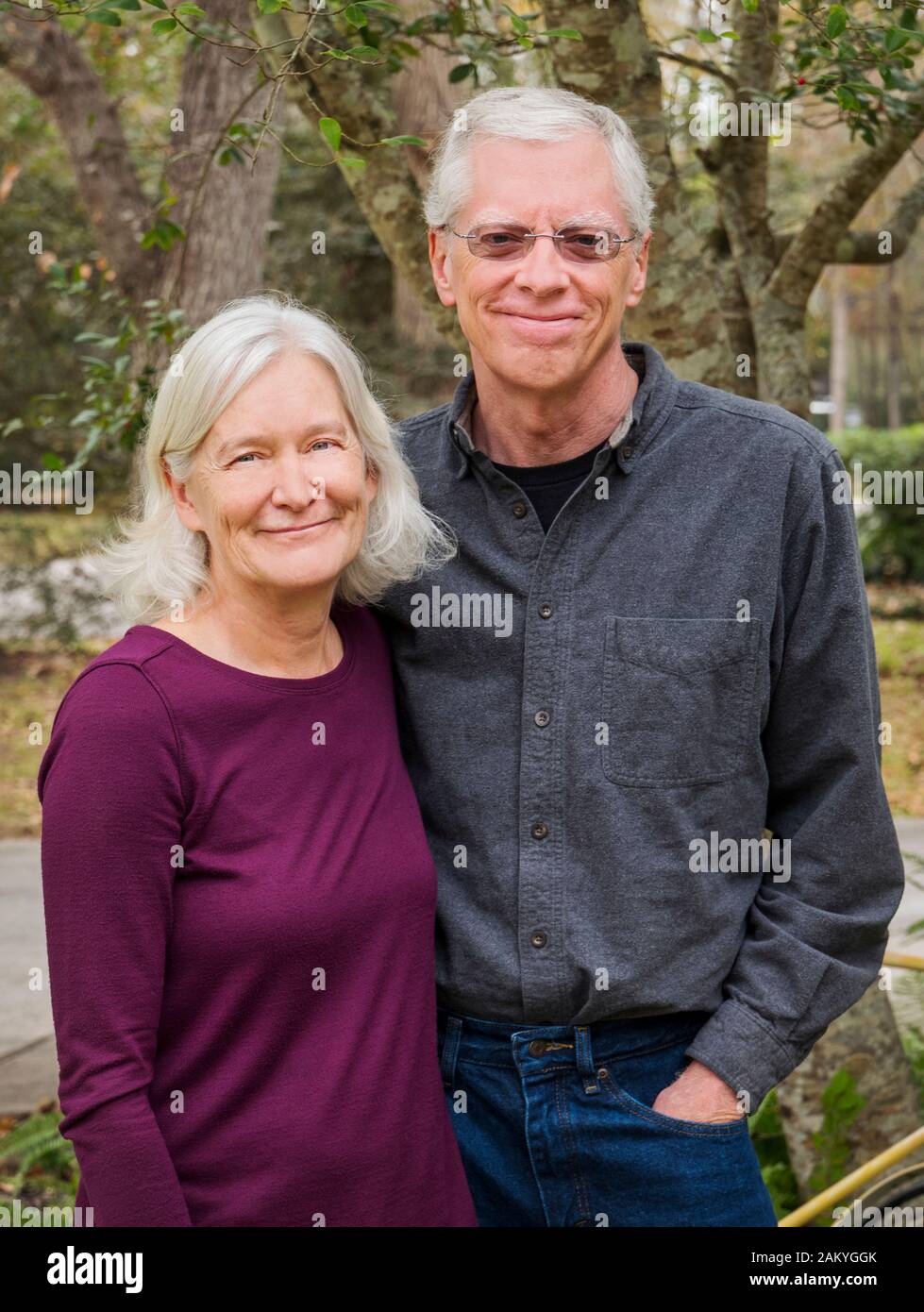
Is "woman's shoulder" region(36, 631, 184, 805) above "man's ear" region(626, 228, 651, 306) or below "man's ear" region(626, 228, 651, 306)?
below

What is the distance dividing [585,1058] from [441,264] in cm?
134

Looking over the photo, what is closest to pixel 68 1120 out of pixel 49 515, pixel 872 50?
pixel 872 50

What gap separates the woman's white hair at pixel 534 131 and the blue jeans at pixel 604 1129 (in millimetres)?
1314

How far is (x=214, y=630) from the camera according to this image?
83.1 inches

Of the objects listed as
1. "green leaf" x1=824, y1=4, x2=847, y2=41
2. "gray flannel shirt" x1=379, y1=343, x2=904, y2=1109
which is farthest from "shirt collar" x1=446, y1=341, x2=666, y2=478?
"green leaf" x1=824, y1=4, x2=847, y2=41

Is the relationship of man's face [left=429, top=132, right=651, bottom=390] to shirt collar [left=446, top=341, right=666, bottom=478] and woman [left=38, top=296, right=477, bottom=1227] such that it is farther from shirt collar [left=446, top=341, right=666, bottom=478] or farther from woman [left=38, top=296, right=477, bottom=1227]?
woman [left=38, top=296, right=477, bottom=1227]

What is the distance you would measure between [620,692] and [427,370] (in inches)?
327

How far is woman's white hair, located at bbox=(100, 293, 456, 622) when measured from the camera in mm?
2078

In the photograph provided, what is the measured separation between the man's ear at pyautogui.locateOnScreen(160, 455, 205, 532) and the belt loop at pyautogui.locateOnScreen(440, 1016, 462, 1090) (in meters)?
0.90

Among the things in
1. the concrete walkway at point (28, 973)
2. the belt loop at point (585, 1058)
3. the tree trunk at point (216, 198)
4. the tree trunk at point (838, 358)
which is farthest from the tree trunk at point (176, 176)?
the tree trunk at point (838, 358)

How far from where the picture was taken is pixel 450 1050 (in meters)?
2.29
